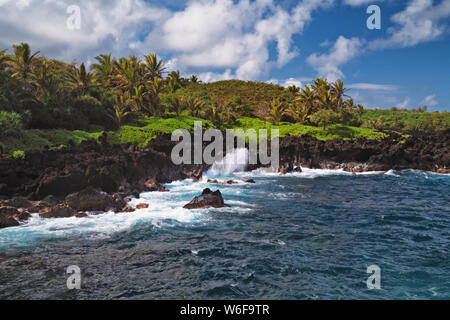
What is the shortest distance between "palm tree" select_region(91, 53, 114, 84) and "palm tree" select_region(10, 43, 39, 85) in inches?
584

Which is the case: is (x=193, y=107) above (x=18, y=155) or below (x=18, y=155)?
above

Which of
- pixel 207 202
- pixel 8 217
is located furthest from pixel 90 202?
pixel 207 202

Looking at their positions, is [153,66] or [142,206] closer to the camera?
[142,206]

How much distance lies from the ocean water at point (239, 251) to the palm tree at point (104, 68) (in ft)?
130

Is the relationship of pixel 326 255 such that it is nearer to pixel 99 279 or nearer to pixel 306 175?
pixel 99 279

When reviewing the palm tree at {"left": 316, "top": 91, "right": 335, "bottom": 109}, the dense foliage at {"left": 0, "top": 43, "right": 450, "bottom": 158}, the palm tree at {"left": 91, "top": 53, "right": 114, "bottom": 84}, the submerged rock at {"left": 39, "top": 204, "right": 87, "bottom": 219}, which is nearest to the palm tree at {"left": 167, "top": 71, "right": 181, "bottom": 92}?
the dense foliage at {"left": 0, "top": 43, "right": 450, "bottom": 158}

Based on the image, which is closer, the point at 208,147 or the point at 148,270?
the point at 148,270

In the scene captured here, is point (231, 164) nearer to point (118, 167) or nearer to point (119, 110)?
point (119, 110)

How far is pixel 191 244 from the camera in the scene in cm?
1441

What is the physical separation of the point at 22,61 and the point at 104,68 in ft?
58.9

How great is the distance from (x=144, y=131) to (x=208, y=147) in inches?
316

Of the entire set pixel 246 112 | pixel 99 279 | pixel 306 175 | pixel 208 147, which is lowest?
pixel 99 279

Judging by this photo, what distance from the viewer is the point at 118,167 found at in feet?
84.6
